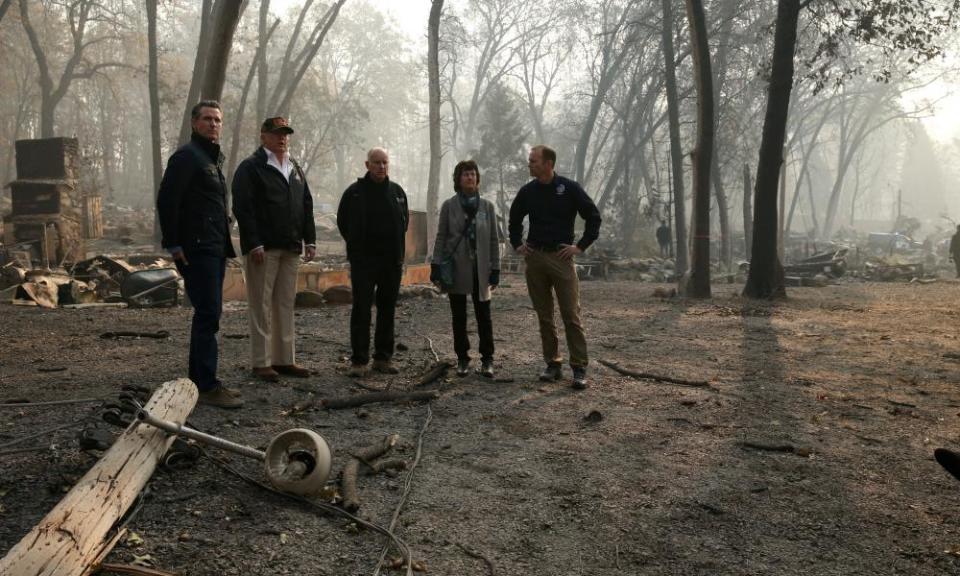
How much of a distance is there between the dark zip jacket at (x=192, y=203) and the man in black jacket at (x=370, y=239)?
154cm

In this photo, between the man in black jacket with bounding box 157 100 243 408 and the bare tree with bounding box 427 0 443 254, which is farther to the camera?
the bare tree with bounding box 427 0 443 254

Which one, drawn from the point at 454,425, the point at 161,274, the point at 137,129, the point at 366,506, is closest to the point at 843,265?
the point at 161,274

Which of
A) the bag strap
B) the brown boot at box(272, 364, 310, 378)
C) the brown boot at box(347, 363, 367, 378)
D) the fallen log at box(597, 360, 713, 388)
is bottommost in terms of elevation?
the fallen log at box(597, 360, 713, 388)

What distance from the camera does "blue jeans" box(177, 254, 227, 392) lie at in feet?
17.7

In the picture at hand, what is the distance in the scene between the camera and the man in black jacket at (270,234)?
617 centimetres

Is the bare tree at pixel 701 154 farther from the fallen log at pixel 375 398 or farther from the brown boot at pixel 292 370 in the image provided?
the brown boot at pixel 292 370

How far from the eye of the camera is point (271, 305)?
6.51 metres

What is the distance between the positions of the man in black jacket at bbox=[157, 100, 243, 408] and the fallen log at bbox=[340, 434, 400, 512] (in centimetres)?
128

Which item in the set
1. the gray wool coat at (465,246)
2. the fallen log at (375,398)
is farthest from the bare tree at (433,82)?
the fallen log at (375,398)

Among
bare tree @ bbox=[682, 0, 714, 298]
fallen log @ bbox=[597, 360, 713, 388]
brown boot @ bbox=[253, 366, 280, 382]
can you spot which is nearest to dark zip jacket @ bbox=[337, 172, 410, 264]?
brown boot @ bbox=[253, 366, 280, 382]

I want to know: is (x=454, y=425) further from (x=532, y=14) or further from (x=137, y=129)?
(x=137, y=129)

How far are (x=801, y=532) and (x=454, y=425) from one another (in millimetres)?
2559

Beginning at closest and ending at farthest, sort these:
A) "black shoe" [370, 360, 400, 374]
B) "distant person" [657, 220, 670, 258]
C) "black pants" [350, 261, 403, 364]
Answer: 1. "black pants" [350, 261, 403, 364]
2. "black shoe" [370, 360, 400, 374]
3. "distant person" [657, 220, 670, 258]

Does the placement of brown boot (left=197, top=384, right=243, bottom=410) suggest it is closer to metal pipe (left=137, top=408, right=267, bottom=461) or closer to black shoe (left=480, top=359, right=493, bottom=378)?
metal pipe (left=137, top=408, right=267, bottom=461)
